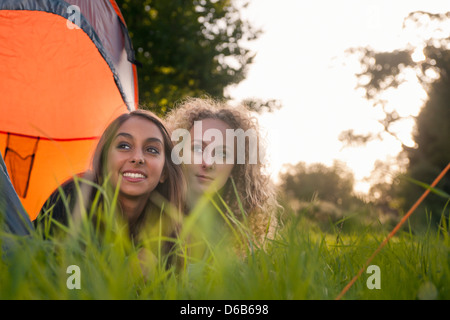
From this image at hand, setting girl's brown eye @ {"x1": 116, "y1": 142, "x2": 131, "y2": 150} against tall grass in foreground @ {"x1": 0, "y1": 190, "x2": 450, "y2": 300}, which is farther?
girl's brown eye @ {"x1": 116, "y1": 142, "x2": 131, "y2": 150}

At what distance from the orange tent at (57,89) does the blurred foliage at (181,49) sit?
3898mm

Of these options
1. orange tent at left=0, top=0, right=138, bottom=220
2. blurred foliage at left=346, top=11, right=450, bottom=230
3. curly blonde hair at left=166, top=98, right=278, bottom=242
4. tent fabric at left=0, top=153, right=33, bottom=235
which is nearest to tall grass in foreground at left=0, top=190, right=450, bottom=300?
tent fabric at left=0, top=153, right=33, bottom=235

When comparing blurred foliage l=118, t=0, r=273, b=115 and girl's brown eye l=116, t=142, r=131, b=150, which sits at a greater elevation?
blurred foliage l=118, t=0, r=273, b=115

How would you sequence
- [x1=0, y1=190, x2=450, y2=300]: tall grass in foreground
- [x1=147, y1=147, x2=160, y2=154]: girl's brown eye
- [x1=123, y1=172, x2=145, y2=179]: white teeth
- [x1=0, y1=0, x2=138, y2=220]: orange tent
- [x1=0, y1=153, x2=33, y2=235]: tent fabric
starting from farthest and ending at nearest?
[x1=0, y1=0, x2=138, y2=220]: orange tent < [x1=147, y1=147, x2=160, y2=154]: girl's brown eye < [x1=123, y1=172, x2=145, y2=179]: white teeth < [x1=0, y1=153, x2=33, y2=235]: tent fabric < [x1=0, y1=190, x2=450, y2=300]: tall grass in foreground

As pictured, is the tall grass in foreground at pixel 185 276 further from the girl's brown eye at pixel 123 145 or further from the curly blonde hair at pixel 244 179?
the curly blonde hair at pixel 244 179

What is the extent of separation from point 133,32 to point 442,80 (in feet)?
21.8

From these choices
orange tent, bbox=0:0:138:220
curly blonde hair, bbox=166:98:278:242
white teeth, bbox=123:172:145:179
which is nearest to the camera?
white teeth, bbox=123:172:145:179

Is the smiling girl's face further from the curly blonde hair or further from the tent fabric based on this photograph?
the curly blonde hair

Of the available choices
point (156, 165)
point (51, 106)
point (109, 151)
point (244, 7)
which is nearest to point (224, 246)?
point (156, 165)

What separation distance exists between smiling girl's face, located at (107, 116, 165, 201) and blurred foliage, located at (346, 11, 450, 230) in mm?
5494

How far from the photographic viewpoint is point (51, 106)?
2682 millimetres

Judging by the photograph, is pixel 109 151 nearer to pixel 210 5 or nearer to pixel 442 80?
pixel 210 5

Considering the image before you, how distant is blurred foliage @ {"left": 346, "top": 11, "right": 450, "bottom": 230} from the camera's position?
7574 millimetres

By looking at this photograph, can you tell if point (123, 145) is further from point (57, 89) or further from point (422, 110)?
point (422, 110)
